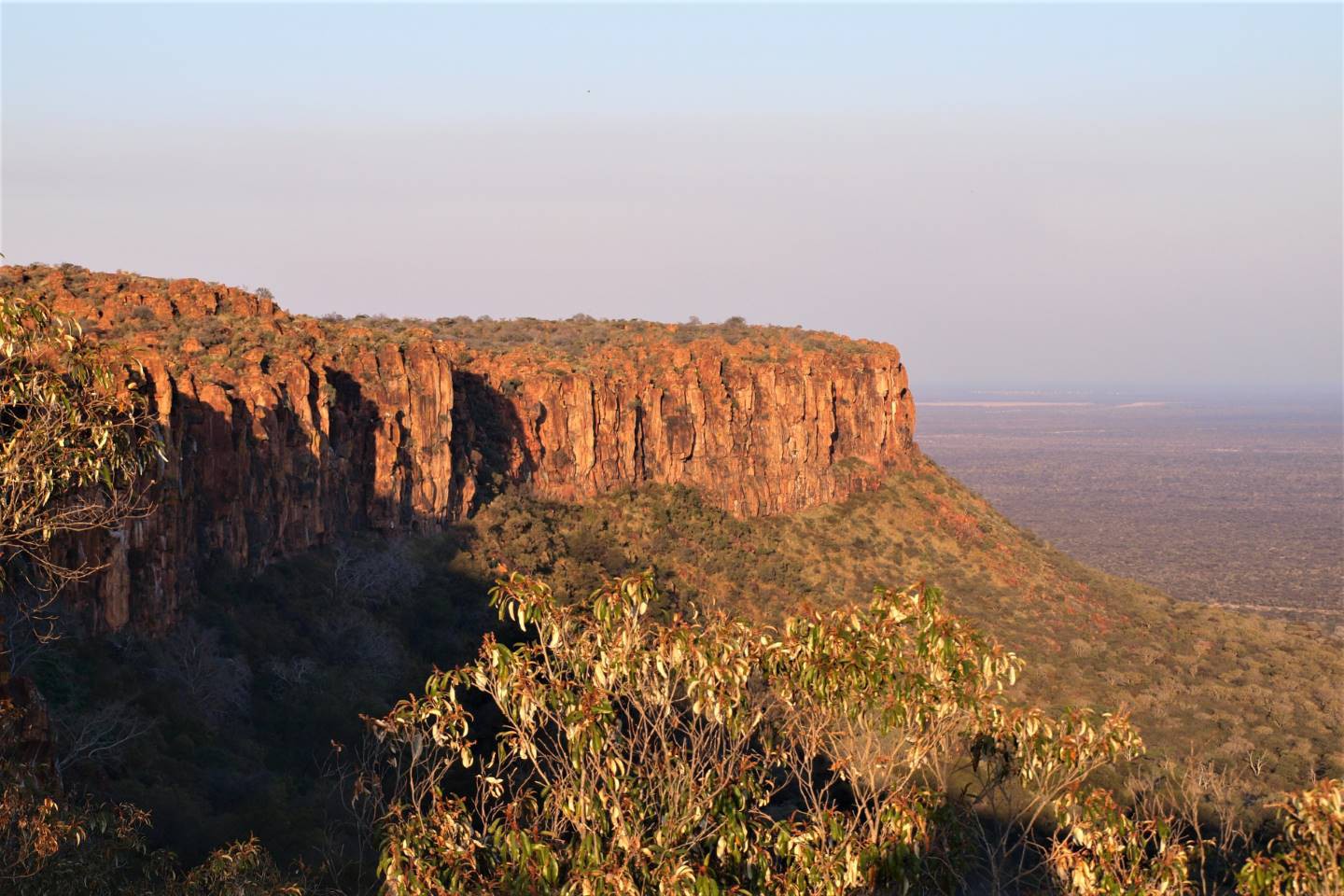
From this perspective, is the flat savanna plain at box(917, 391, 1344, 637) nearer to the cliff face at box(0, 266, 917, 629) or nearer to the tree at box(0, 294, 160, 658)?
the cliff face at box(0, 266, 917, 629)

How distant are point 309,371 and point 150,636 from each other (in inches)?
501

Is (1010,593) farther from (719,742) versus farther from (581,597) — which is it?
(719,742)

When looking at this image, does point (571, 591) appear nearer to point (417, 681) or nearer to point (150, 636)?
point (417, 681)

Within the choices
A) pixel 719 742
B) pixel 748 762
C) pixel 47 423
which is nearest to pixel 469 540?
pixel 47 423

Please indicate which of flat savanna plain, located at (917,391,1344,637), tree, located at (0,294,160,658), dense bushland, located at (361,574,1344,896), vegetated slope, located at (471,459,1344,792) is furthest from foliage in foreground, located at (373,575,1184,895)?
flat savanna plain, located at (917,391,1344,637)

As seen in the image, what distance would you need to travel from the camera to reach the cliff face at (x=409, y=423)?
3144 cm

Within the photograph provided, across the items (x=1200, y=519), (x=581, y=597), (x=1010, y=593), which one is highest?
(x=581, y=597)

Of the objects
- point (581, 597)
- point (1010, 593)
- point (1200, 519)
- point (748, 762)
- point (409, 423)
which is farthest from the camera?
point (1200, 519)

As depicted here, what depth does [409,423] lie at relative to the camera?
1686 inches

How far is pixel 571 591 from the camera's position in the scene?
Result: 4228 cm

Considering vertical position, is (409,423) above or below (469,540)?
above

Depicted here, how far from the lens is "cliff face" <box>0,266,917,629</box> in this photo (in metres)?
31.4

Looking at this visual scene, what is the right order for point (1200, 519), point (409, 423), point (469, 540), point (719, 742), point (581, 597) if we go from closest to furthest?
point (719, 742) < point (581, 597) < point (409, 423) < point (469, 540) < point (1200, 519)

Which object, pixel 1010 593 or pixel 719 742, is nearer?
pixel 719 742
